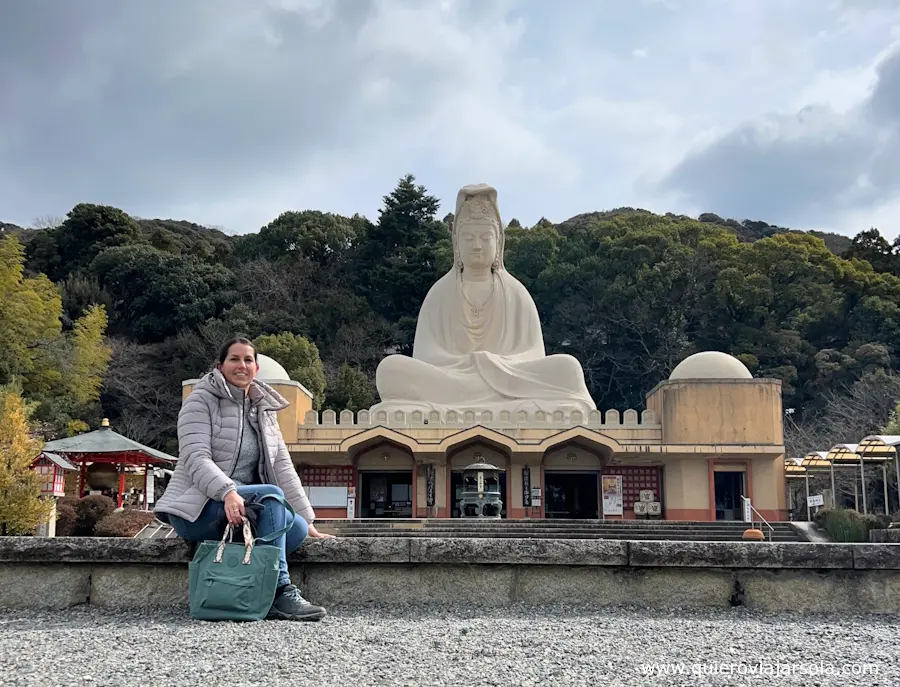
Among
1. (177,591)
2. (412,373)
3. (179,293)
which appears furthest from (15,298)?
(177,591)

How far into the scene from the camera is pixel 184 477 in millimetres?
4094

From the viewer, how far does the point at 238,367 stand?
14.2 feet

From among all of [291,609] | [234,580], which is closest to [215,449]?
[234,580]

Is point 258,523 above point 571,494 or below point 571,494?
below

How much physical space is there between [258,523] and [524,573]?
1.55m

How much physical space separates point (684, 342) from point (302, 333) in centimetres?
1575

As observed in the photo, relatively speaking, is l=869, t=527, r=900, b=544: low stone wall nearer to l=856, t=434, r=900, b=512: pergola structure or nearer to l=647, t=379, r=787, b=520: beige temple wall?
l=856, t=434, r=900, b=512: pergola structure

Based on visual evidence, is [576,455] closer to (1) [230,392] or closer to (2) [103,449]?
(2) [103,449]

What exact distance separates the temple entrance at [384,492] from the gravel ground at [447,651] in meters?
14.8

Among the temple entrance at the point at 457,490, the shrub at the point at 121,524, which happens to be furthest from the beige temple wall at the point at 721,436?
the shrub at the point at 121,524

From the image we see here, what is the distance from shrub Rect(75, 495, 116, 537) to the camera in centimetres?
1515

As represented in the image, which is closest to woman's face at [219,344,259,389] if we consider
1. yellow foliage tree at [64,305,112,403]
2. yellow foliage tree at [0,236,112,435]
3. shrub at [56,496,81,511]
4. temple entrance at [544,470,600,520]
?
shrub at [56,496,81,511]

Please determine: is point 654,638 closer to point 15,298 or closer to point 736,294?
point 15,298

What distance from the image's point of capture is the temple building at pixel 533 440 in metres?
17.8
